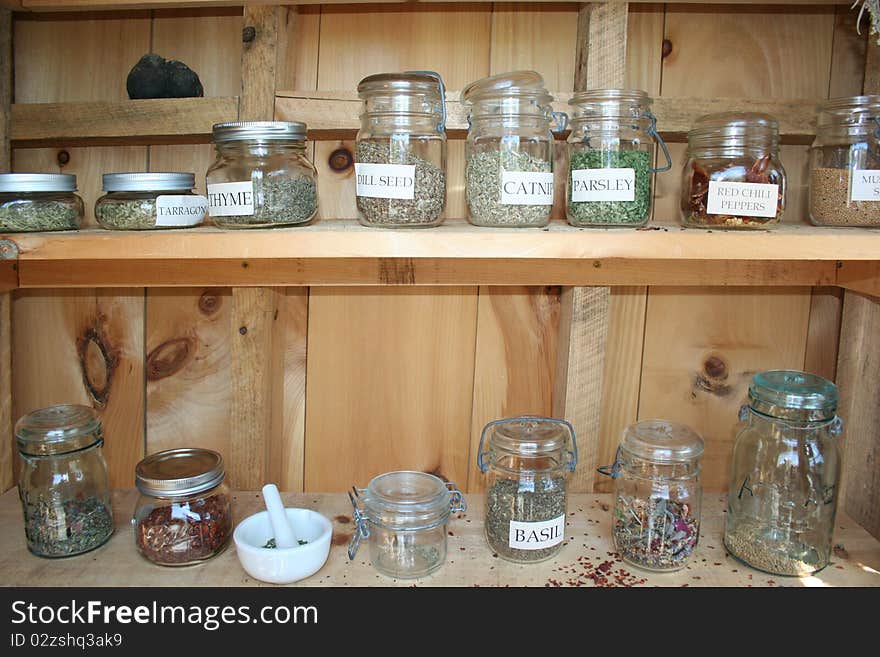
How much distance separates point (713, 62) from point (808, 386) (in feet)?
1.70

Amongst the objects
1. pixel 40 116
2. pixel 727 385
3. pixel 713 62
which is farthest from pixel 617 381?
pixel 40 116

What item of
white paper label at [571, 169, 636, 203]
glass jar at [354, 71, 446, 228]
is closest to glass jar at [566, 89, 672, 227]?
white paper label at [571, 169, 636, 203]

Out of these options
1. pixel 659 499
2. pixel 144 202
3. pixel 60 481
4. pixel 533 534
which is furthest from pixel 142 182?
pixel 659 499

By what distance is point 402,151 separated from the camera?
934mm

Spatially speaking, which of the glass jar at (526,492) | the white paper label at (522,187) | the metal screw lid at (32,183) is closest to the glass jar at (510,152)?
the white paper label at (522,187)

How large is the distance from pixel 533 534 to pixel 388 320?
1.37 ft

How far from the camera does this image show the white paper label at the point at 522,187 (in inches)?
36.5

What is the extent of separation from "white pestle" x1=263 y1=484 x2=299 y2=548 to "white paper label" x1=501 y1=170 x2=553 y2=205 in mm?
483

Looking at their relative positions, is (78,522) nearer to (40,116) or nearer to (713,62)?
(40,116)

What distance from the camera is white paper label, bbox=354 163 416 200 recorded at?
3.00 ft

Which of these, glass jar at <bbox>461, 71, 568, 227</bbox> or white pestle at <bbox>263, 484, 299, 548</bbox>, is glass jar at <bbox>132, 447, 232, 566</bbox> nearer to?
white pestle at <bbox>263, 484, 299, 548</bbox>

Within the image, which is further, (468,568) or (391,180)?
(468,568)

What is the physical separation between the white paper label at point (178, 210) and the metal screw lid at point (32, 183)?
131mm

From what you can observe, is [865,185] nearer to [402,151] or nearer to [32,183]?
[402,151]
